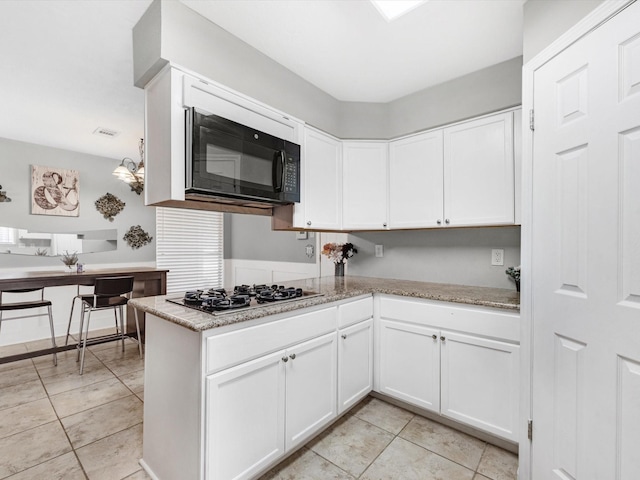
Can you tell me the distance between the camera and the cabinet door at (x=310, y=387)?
171cm

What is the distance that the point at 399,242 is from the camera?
294 cm

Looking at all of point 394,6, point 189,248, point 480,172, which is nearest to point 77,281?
point 189,248

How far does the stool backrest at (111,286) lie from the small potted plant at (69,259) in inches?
29.6

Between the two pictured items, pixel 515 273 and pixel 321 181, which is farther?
pixel 321 181

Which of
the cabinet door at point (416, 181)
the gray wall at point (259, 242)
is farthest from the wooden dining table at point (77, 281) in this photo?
the cabinet door at point (416, 181)

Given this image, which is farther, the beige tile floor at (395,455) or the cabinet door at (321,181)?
the cabinet door at (321,181)

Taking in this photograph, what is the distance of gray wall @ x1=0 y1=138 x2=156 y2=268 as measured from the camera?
3.66 m

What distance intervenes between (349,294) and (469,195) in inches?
45.4

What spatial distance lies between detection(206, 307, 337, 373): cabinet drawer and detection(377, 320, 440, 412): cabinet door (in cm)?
58

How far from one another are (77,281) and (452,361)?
143 inches

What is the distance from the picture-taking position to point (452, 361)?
2008mm

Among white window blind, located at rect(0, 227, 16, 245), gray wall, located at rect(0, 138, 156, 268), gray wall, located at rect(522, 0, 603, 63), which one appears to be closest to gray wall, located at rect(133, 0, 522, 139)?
gray wall, located at rect(522, 0, 603, 63)

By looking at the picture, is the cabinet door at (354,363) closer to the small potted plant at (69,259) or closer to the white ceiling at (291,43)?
the white ceiling at (291,43)

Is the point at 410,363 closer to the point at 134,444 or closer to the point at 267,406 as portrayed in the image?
the point at 267,406
